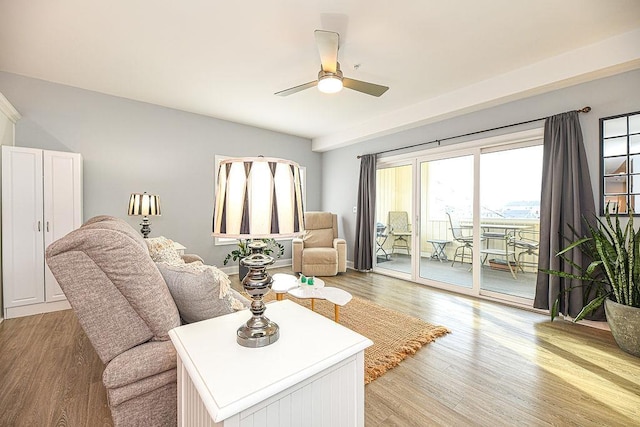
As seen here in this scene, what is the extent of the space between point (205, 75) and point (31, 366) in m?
3.10

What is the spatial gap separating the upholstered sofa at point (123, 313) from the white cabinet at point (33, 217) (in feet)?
8.89

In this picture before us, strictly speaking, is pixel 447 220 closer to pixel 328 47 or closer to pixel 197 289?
pixel 328 47

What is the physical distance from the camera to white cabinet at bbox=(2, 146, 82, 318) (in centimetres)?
282

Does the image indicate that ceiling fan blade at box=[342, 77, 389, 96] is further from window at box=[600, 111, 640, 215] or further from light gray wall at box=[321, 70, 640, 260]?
window at box=[600, 111, 640, 215]

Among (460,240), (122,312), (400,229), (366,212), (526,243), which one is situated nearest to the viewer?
(122,312)

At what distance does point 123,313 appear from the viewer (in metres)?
1.21

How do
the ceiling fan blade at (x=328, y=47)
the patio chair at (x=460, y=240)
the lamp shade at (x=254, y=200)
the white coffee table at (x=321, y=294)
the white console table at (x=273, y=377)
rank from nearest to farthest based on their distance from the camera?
1. the white console table at (x=273, y=377)
2. the lamp shade at (x=254, y=200)
3. the ceiling fan blade at (x=328, y=47)
4. the white coffee table at (x=321, y=294)
5. the patio chair at (x=460, y=240)

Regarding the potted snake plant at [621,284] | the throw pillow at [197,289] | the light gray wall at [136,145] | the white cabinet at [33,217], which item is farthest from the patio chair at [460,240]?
the white cabinet at [33,217]

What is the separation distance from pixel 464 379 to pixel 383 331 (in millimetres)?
780

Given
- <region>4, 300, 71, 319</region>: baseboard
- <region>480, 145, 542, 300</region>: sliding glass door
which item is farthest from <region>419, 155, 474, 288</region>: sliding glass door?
<region>4, 300, 71, 319</region>: baseboard

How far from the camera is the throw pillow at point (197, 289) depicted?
1330 mm

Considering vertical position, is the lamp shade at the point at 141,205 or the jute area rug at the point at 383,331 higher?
the lamp shade at the point at 141,205

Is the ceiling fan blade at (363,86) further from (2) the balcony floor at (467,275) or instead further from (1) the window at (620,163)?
(2) the balcony floor at (467,275)

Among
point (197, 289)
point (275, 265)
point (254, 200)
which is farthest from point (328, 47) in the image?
point (275, 265)
